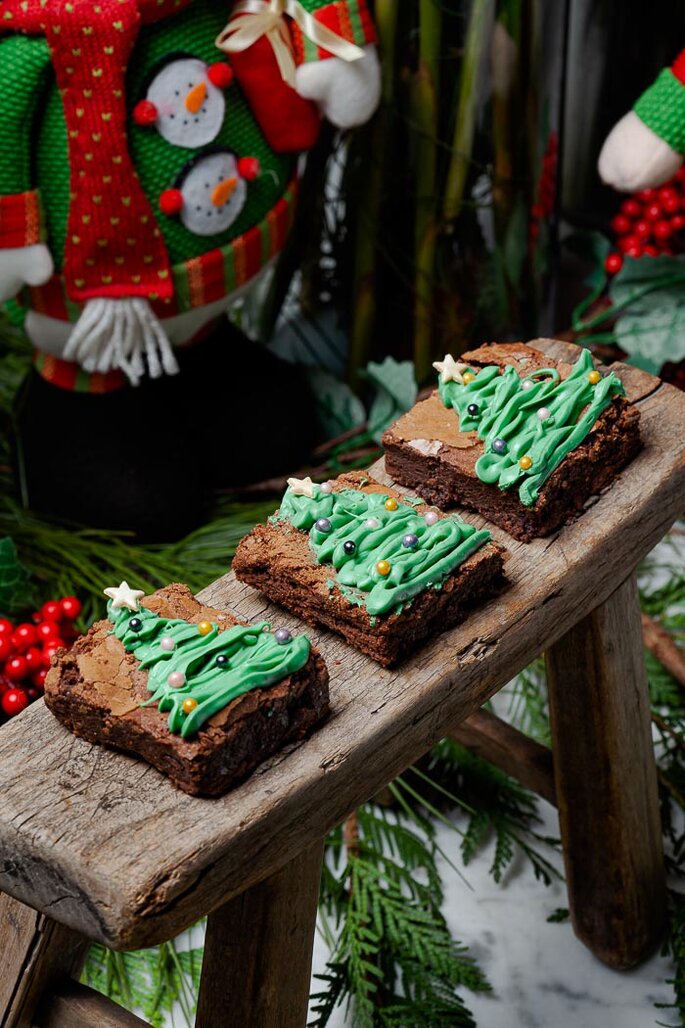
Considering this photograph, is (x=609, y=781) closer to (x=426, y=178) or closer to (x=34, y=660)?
(x=34, y=660)

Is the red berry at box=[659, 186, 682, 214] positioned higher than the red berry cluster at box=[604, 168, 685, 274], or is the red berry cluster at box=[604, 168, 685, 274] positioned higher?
the red berry at box=[659, 186, 682, 214]

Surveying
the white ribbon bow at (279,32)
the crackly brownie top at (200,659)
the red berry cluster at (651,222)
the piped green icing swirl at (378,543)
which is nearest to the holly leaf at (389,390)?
the red berry cluster at (651,222)

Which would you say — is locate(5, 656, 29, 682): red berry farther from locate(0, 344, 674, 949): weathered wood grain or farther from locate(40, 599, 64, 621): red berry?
locate(0, 344, 674, 949): weathered wood grain

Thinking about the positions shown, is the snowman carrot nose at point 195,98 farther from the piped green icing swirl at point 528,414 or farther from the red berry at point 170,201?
the piped green icing swirl at point 528,414

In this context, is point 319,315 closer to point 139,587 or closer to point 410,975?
point 139,587

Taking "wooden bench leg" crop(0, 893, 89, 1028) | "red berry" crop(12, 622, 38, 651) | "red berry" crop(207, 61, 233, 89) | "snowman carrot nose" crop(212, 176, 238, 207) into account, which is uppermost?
"red berry" crop(207, 61, 233, 89)

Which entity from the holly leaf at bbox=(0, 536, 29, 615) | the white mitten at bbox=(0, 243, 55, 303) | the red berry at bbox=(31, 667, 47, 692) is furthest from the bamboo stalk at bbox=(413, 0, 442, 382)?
the red berry at bbox=(31, 667, 47, 692)

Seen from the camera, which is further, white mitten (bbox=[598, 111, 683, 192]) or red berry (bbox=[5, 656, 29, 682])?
white mitten (bbox=[598, 111, 683, 192])
